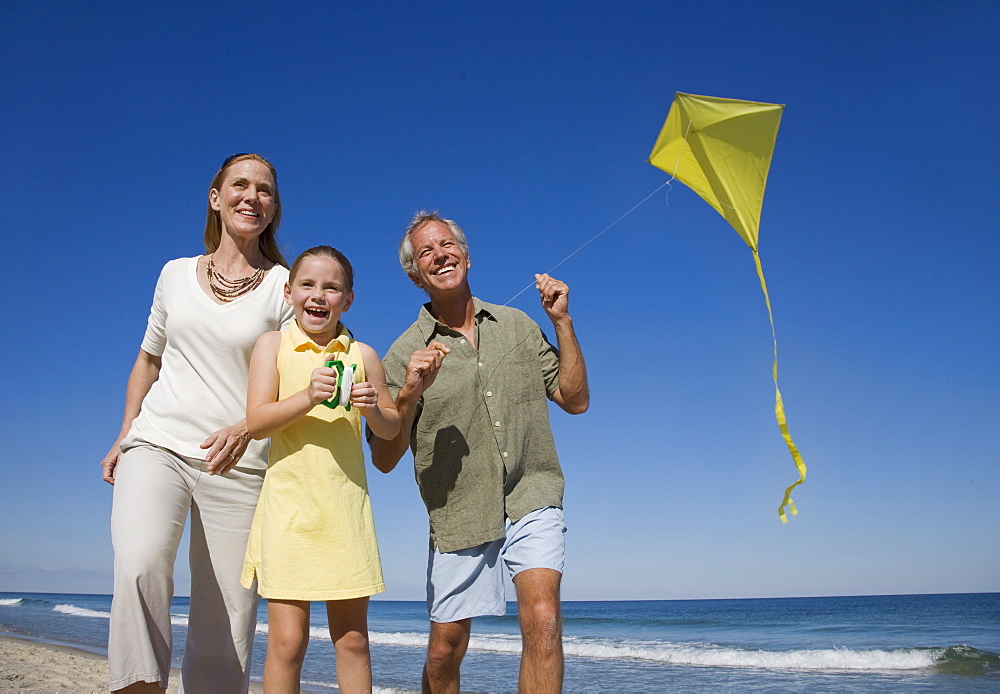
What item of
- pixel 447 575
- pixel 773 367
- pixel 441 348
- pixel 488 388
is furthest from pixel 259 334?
pixel 773 367

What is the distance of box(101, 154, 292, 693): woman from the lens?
2.97m

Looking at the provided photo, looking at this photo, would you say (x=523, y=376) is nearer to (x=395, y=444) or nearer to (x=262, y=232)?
(x=395, y=444)

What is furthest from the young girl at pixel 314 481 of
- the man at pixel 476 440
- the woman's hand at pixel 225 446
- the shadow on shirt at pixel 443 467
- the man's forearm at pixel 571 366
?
the man's forearm at pixel 571 366

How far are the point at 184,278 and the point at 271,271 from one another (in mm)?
376

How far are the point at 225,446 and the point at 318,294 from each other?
0.70 m

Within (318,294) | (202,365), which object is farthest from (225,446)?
(318,294)

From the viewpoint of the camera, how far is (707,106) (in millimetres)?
3977

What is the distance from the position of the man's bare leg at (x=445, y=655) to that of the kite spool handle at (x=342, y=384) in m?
1.49

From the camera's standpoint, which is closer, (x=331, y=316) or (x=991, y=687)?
(x=331, y=316)

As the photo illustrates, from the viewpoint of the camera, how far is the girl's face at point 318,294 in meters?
3.00

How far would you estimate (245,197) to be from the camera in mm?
3432

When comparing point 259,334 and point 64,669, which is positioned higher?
point 259,334

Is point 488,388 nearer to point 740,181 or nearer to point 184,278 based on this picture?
point 184,278

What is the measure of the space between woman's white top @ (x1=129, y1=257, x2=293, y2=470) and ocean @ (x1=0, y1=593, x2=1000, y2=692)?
7323 mm
